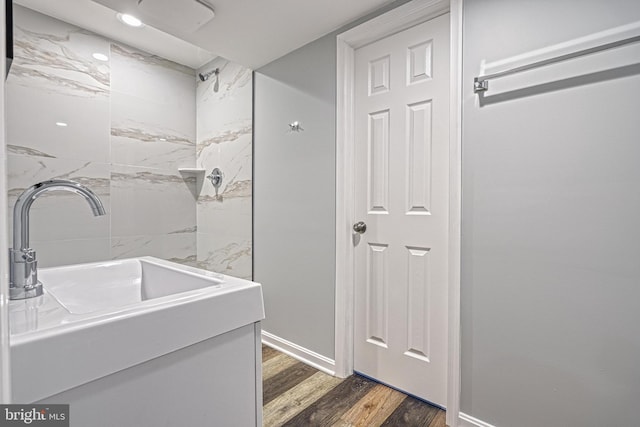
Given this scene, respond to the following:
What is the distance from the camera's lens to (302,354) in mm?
2203

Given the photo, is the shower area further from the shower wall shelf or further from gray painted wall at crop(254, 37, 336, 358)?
gray painted wall at crop(254, 37, 336, 358)

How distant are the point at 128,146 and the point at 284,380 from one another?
2137 mm

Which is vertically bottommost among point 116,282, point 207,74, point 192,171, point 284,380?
point 284,380

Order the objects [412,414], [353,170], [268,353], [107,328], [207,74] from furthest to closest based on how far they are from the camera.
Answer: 1. [207,74]
2. [268,353]
3. [353,170]
4. [412,414]
5. [107,328]

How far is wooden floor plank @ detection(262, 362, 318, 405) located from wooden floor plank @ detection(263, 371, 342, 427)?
0.03 meters

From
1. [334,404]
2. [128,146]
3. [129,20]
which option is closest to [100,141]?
[128,146]

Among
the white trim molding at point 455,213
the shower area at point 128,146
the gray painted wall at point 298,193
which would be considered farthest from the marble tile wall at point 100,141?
the white trim molding at point 455,213

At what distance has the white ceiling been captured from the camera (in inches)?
67.7

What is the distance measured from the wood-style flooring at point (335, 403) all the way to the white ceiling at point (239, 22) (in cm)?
212

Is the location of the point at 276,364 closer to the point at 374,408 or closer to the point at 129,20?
the point at 374,408

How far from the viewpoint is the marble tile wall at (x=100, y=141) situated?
82.7 inches

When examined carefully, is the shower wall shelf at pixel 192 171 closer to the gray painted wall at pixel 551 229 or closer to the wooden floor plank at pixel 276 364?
the wooden floor plank at pixel 276 364

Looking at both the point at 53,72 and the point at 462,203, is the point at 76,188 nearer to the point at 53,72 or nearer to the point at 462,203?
the point at 462,203

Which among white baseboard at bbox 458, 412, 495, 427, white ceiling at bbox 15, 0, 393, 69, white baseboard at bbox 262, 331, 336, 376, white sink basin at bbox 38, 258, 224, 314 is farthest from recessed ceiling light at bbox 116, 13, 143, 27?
white baseboard at bbox 458, 412, 495, 427
